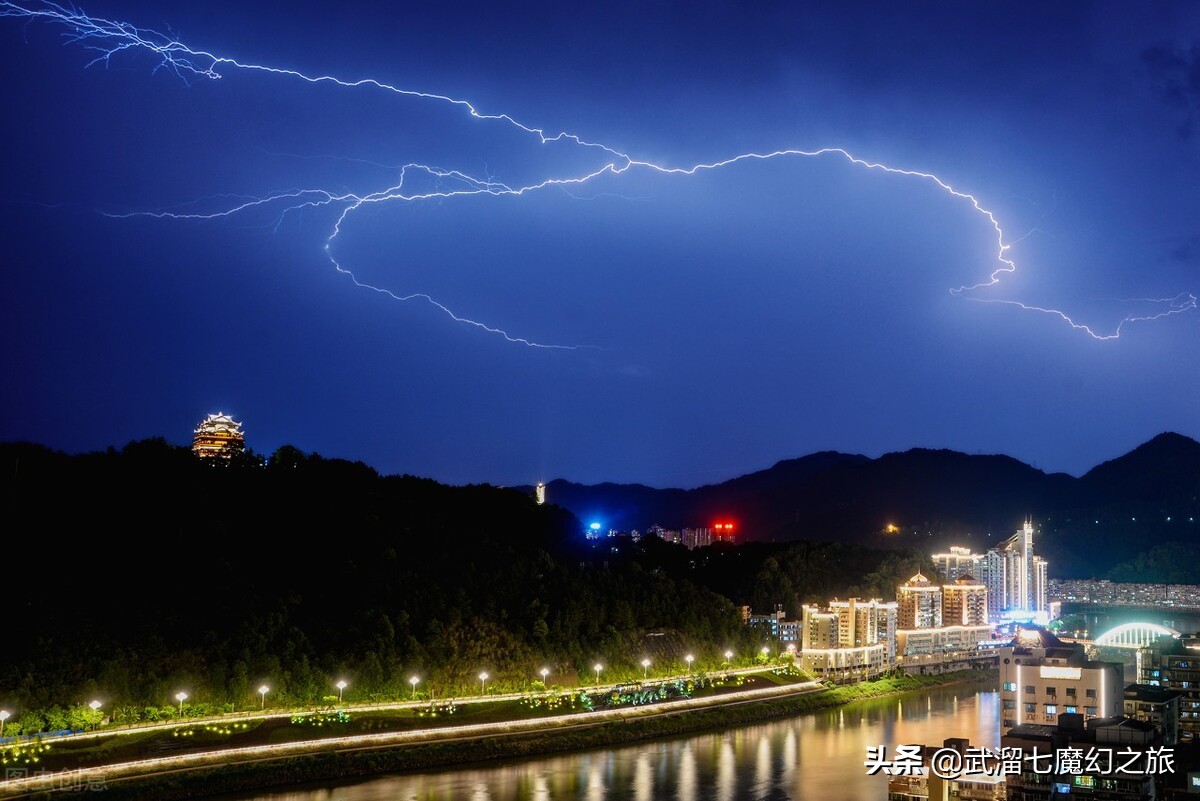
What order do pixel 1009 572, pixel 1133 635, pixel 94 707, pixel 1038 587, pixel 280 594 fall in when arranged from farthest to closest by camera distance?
pixel 1038 587
pixel 1009 572
pixel 1133 635
pixel 280 594
pixel 94 707

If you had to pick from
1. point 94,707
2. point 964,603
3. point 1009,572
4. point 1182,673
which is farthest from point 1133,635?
point 94,707

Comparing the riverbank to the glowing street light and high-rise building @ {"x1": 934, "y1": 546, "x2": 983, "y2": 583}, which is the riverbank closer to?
the glowing street light

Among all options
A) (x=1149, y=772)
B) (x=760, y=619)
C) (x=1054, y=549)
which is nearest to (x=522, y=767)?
(x=1149, y=772)

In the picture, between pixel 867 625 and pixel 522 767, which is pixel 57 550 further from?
pixel 867 625

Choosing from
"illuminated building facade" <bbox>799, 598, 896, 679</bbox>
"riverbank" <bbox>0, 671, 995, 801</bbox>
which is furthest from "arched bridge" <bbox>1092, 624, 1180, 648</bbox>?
"riverbank" <bbox>0, 671, 995, 801</bbox>

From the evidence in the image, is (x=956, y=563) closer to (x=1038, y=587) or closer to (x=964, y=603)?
(x=1038, y=587)

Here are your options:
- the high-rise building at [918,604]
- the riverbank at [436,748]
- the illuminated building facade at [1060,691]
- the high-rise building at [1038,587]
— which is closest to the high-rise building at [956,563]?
the high-rise building at [1038,587]
